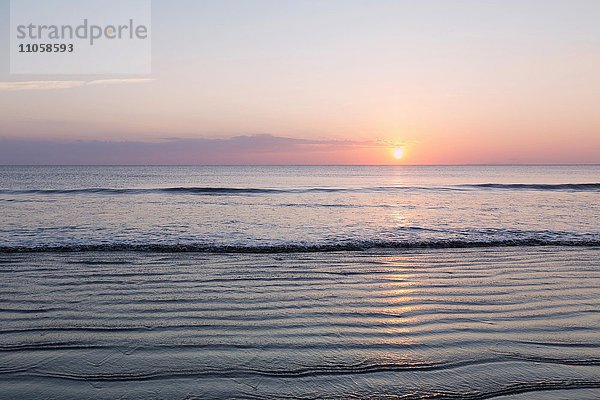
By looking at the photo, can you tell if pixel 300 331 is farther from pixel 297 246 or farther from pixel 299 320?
pixel 297 246

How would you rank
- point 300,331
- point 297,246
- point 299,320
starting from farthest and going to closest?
point 297,246, point 299,320, point 300,331

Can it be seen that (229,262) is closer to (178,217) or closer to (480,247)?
(480,247)

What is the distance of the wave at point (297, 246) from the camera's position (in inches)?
380

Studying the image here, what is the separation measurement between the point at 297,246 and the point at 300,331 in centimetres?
599

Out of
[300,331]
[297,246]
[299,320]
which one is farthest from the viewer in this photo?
[297,246]

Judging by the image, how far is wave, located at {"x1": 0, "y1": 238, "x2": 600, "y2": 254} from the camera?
965 centimetres

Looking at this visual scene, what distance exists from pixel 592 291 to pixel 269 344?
4285 millimetres

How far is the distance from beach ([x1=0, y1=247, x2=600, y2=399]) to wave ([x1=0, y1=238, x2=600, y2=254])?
6.56 ft

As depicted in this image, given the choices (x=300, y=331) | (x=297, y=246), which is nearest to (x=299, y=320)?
(x=300, y=331)

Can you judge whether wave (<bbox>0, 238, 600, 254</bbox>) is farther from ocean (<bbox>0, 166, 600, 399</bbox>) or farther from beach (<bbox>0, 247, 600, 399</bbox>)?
beach (<bbox>0, 247, 600, 399</bbox>)

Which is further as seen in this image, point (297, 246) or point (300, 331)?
point (297, 246)

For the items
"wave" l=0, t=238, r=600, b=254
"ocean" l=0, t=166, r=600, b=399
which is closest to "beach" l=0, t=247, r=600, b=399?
"ocean" l=0, t=166, r=600, b=399

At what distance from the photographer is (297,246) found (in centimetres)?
1027

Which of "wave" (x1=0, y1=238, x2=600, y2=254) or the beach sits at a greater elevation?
the beach
